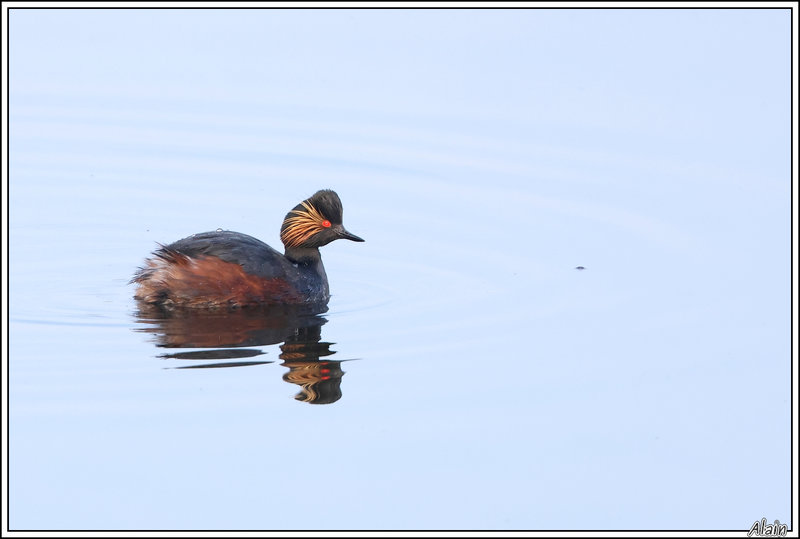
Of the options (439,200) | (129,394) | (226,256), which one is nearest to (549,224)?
(439,200)

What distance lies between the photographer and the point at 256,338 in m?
9.50

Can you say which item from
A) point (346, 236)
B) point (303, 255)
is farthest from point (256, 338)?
point (346, 236)

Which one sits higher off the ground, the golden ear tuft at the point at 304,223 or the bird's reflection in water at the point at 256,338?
the golden ear tuft at the point at 304,223

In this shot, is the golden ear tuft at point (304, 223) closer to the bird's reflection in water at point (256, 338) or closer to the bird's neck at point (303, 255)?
the bird's neck at point (303, 255)

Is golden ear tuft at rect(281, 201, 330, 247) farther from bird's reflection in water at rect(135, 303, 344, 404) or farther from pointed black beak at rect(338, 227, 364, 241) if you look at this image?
bird's reflection in water at rect(135, 303, 344, 404)

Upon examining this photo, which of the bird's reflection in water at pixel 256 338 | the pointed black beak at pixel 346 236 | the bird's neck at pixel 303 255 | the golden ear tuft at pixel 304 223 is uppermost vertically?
the golden ear tuft at pixel 304 223

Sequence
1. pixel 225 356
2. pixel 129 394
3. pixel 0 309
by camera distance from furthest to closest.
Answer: pixel 0 309 → pixel 225 356 → pixel 129 394

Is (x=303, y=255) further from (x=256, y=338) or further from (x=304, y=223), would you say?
(x=256, y=338)

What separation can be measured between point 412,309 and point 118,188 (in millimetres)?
3977

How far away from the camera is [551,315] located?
33.1 ft

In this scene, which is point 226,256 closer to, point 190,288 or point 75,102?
point 190,288

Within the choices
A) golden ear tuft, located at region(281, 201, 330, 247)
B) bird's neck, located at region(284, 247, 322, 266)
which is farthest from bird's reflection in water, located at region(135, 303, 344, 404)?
golden ear tuft, located at region(281, 201, 330, 247)

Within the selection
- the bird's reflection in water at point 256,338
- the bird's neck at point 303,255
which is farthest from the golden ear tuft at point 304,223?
the bird's reflection in water at point 256,338

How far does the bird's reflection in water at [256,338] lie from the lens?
8672 millimetres
